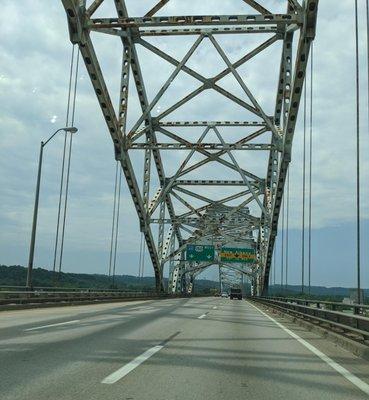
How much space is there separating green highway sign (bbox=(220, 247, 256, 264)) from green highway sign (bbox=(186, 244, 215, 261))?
536 cm

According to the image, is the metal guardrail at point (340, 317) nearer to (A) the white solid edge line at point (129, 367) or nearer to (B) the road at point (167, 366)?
(B) the road at point (167, 366)

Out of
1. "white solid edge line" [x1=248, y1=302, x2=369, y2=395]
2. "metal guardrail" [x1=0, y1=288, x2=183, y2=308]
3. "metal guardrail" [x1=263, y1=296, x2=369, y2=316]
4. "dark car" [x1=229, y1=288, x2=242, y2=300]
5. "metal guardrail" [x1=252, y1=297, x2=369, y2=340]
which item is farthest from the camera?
"dark car" [x1=229, y1=288, x2=242, y2=300]

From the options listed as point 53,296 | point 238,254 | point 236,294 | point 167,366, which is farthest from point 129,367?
point 236,294

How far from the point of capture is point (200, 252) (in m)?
75.4

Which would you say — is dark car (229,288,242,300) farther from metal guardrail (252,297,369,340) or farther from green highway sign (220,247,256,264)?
metal guardrail (252,297,369,340)

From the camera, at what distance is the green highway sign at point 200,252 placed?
75375mm

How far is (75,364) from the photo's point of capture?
347 inches

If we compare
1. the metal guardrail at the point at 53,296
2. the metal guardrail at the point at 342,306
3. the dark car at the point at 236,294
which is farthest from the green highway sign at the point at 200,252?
the metal guardrail at the point at 342,306

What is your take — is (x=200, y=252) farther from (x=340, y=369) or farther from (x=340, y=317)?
(x=340, y=369)

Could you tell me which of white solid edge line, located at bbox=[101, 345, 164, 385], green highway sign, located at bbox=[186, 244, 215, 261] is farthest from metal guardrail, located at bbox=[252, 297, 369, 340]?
green highway sign, located at bbox=[186, 244, 215, 261]

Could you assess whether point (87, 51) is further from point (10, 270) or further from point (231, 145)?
point (10, 270)

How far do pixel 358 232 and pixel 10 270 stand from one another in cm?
4862

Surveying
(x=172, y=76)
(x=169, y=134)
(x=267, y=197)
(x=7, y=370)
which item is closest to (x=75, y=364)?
(x=7, y=370)

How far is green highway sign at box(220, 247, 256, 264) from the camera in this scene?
80.1 meters
